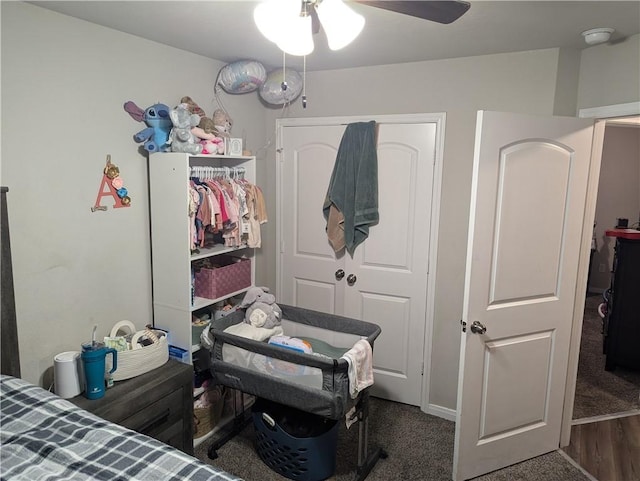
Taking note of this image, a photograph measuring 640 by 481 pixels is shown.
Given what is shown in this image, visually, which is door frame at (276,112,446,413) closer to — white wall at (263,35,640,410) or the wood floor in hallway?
white wall at (263,35,640,410)

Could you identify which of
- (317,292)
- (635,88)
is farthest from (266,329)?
(635,88)

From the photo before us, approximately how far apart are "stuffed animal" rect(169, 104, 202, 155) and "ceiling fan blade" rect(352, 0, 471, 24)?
4.35ft

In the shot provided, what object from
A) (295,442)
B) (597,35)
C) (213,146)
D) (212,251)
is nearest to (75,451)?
(295,442)

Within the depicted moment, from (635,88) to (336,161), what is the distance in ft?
5.44

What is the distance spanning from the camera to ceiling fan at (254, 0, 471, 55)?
1267mm

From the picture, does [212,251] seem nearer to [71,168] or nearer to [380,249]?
[71,168]

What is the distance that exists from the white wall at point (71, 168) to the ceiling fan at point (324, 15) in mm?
1185

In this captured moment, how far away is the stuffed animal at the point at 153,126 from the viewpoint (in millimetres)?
2346

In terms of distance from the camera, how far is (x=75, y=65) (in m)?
2.05

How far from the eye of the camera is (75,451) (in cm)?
138

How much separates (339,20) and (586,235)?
6.33 ft

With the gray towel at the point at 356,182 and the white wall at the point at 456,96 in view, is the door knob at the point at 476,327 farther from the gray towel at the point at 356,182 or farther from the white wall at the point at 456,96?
the gray towel at the point at 356,182

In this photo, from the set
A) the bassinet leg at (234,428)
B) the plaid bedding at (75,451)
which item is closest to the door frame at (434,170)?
the bassinet leg at (234,428)

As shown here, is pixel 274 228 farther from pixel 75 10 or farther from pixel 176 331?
pixel 75 10
